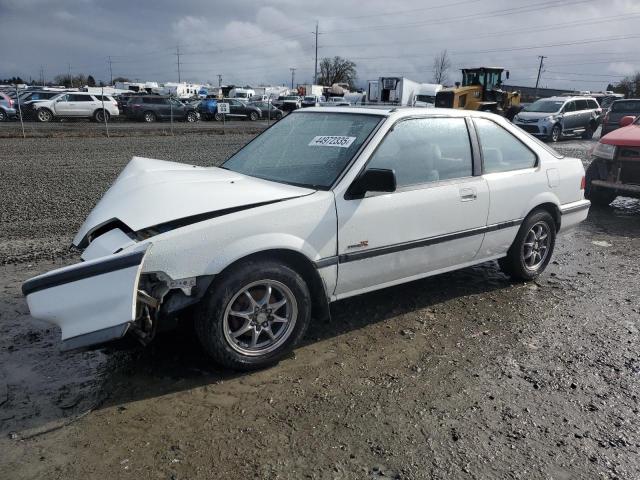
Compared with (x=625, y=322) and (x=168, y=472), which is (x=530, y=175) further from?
(x=168, y=472)

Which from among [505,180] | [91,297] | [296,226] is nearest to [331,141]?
[296,226]

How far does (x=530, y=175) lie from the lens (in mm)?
4617

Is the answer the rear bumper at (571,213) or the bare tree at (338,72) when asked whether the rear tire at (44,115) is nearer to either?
the rear bumper at (571,213)

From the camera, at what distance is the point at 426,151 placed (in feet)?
13.1

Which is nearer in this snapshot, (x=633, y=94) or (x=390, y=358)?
(x=390, y=358)

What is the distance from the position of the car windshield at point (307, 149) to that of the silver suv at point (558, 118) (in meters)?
18.8

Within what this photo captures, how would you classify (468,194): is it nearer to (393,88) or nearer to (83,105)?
(393,88)

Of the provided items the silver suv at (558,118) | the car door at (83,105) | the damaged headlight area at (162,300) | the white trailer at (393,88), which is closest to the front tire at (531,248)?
the damaged headlight area at (162,300)

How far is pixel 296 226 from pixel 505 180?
7.07 ft

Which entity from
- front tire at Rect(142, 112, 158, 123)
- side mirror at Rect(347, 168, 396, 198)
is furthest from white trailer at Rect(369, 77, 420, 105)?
side mirror at Rect(347, 168, 396, 198)

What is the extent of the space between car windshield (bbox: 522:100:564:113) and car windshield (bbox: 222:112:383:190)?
19.8 metres

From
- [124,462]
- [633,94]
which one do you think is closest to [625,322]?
[124,462]

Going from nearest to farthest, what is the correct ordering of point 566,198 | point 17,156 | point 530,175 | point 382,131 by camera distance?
point 382,131 → point 530,175 → point 566,198 → point 17,156

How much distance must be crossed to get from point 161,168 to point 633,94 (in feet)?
224
